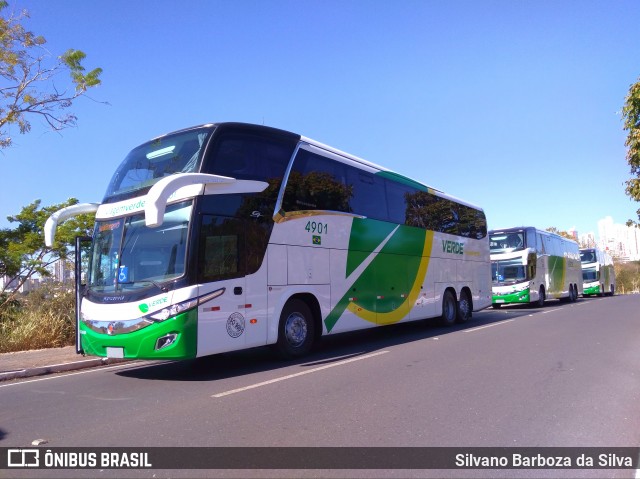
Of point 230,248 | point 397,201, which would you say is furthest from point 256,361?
point 397,201

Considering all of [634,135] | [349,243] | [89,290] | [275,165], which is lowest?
[89,290]

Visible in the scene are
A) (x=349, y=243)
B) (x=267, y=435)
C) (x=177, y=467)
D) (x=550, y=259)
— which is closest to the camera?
(x=177, y=467)

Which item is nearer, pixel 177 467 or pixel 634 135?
pixel 177 467

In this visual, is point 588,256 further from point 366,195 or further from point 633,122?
point 366,195

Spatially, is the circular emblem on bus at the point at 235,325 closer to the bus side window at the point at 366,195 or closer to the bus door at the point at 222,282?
the bus door at the point at 222,282

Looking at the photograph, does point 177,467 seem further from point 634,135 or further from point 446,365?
point 634,135

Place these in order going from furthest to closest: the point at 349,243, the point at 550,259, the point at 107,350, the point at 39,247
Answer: the point at 550,259 → the point at 39,247 → the point at 349,243 → the point at 107,350

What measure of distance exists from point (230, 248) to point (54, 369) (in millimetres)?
4304

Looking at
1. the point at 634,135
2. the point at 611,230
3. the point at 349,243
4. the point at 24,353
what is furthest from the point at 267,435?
the point at 611,230

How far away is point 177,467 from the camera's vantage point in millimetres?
4422

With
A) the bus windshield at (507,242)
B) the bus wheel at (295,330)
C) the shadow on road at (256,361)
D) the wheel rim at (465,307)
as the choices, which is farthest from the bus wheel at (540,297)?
the bus wheel at (295,330)

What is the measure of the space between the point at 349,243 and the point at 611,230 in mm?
115301

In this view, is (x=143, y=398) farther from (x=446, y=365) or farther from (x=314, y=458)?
(x=446, y=365)

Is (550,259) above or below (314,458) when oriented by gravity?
above
